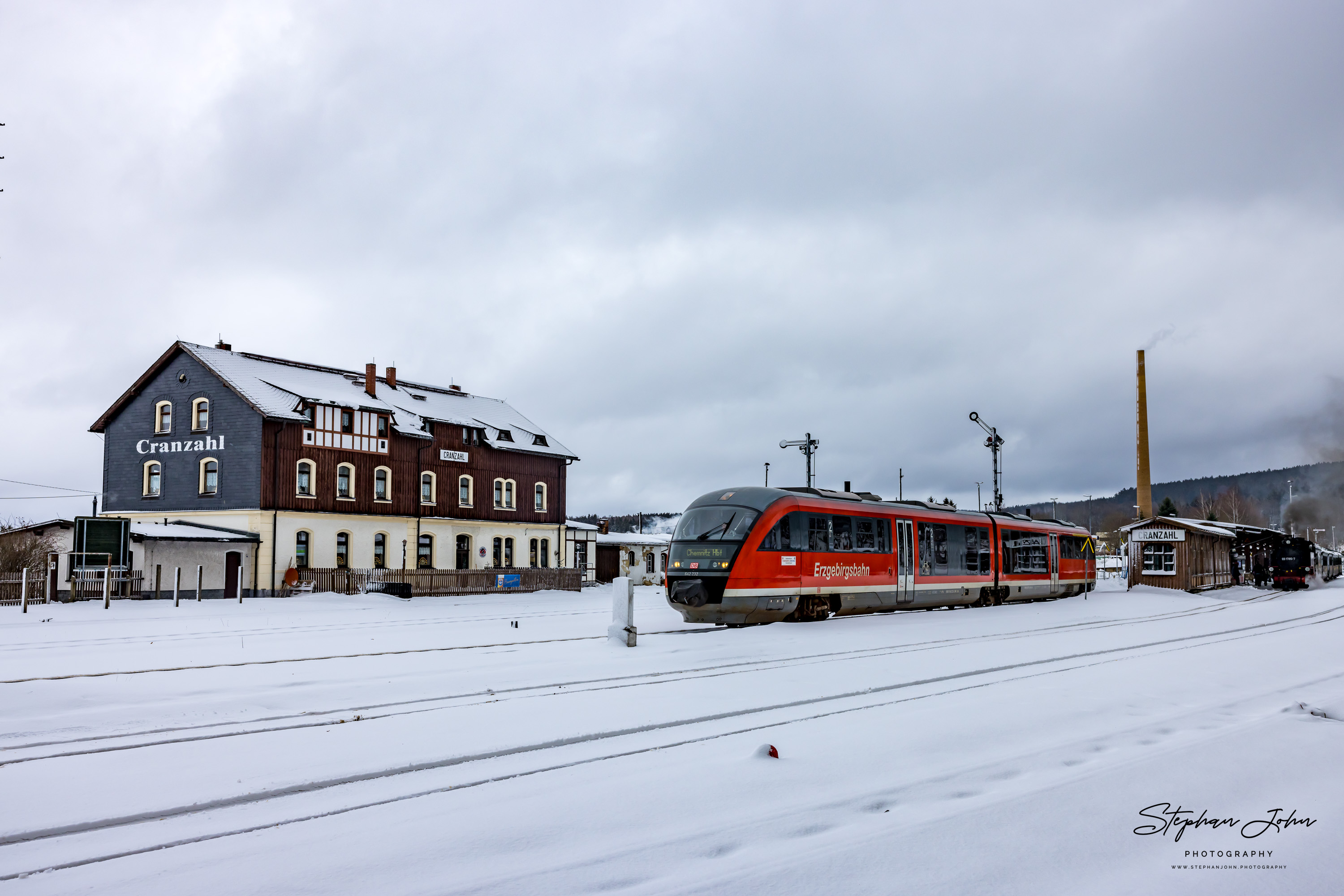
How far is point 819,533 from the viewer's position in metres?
21.7

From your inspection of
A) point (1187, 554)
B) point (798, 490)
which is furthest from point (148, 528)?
point (1187, 554)

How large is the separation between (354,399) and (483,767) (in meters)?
37.4

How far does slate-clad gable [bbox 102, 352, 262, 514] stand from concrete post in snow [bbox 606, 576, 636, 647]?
84.5ft

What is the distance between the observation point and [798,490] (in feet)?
72.3

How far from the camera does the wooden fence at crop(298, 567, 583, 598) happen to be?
36.6 meters

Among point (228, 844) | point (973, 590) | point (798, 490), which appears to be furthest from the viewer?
point (973, 590)

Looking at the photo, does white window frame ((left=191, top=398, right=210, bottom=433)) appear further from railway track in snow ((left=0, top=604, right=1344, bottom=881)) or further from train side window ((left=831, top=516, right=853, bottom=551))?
railway track in snow ((left=0, top=604, right=1344, bottom=881))

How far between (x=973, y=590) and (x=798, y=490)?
965cm

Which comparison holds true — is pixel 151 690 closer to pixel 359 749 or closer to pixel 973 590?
pixel 359 749

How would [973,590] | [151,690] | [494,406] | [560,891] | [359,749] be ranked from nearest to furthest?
[560,891], [359,749], [151,690], [973,590], [494,406]

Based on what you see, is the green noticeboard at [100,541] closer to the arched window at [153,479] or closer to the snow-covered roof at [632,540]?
the arched window at [153,479]

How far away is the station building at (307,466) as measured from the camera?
124 ft

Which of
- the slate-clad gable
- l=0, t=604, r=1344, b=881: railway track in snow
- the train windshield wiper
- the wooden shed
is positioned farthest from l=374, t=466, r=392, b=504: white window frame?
the wooden shed

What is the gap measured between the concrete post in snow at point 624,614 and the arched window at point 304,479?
26447mm
